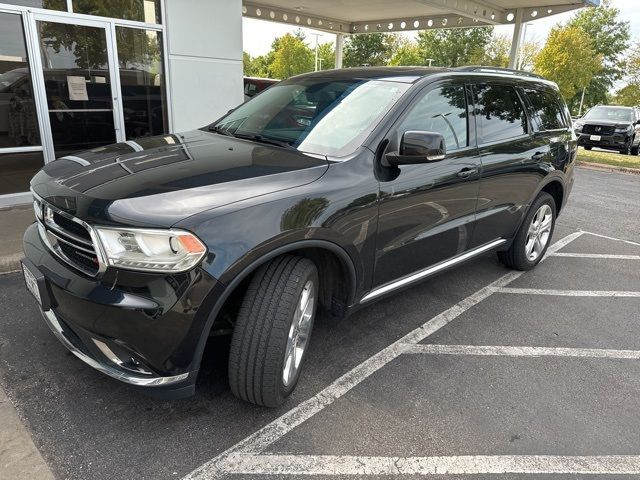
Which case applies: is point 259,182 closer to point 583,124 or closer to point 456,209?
point 456,209

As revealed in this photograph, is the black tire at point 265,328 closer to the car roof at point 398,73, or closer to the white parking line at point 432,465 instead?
the white parking line at point 432,465

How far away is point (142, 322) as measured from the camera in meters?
2.07

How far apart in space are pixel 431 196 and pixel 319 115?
936 mm

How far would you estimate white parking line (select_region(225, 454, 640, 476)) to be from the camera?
227cm

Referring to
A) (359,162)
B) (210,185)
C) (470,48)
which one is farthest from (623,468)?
(470,48)

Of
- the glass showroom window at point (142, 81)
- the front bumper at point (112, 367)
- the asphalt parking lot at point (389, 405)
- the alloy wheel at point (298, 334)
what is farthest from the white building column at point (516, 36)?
the front bumper at point (112, 367)

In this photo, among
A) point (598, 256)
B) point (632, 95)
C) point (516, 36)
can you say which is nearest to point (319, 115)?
point (598, 256)

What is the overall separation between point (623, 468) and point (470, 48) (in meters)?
53.9

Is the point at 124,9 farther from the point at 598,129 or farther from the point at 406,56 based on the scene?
the point at 406,56

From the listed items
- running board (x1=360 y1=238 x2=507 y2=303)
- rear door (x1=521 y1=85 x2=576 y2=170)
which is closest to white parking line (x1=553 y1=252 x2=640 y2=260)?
rear door (x1=521 y1=85 x2=576 y2=170)

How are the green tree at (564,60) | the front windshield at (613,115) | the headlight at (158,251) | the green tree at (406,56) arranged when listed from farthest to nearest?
the green tree at (406,56)
the green tree at (564,60)
the front windshield at (613,115)
the headlight at (158,251)

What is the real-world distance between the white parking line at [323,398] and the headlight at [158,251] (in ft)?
3.16

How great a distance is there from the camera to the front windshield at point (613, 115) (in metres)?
17.3

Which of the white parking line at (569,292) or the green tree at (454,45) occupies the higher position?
the green tree at (454,45)
